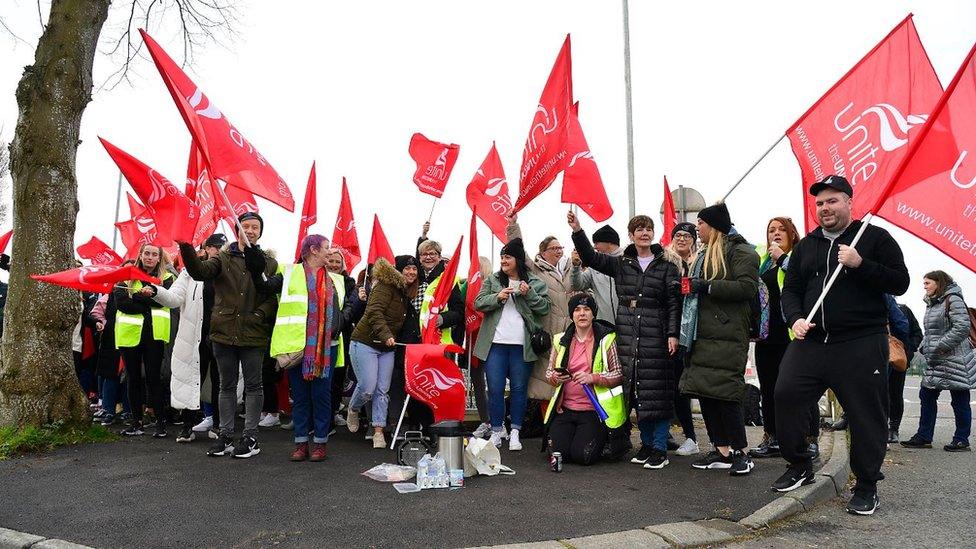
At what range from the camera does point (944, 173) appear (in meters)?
4.83

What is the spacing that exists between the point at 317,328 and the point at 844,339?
424 cm

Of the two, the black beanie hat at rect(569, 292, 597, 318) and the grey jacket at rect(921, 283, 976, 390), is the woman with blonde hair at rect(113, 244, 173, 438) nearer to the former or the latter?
the black beanie hat at rect(569, 292, 597, 318)

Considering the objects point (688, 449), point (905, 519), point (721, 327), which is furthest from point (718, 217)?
point (905, 519)

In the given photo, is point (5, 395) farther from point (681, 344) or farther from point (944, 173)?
point (944, 173)

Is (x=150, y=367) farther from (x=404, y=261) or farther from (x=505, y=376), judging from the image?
(x=505, y=376)

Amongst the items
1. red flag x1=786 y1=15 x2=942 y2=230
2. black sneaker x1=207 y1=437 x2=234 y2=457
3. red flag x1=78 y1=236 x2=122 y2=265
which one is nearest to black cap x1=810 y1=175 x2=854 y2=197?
red flag x1=786 y1=15 x2=942 y2=230

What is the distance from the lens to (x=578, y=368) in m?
6.59

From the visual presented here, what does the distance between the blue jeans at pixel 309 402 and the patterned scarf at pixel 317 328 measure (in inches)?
4.8

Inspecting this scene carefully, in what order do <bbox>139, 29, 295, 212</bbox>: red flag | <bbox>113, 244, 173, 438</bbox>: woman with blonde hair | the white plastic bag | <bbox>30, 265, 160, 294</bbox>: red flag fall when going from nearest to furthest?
1. the white plastic bag
2. <bbox>139, 29, 295, 212</bbox>: red flag
3. <bbox>30, 265, 160, 294</bbox>: red flag
4. <bbox>113, 244, 173, 438</bbox>: woman with blonde hair

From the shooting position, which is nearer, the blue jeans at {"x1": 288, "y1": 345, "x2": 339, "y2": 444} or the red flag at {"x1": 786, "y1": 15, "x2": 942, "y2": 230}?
the red flag at {"x1": 786, "y1": 15, "x2": 942, "y2": 230}

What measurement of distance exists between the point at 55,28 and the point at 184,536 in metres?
6.05

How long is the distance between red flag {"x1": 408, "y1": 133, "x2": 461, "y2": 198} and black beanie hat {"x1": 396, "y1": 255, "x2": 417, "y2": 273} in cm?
225

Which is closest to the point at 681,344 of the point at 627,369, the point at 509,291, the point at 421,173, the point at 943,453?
the point at 627,369

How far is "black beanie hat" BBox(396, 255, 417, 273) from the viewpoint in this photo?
7717 millimetres
